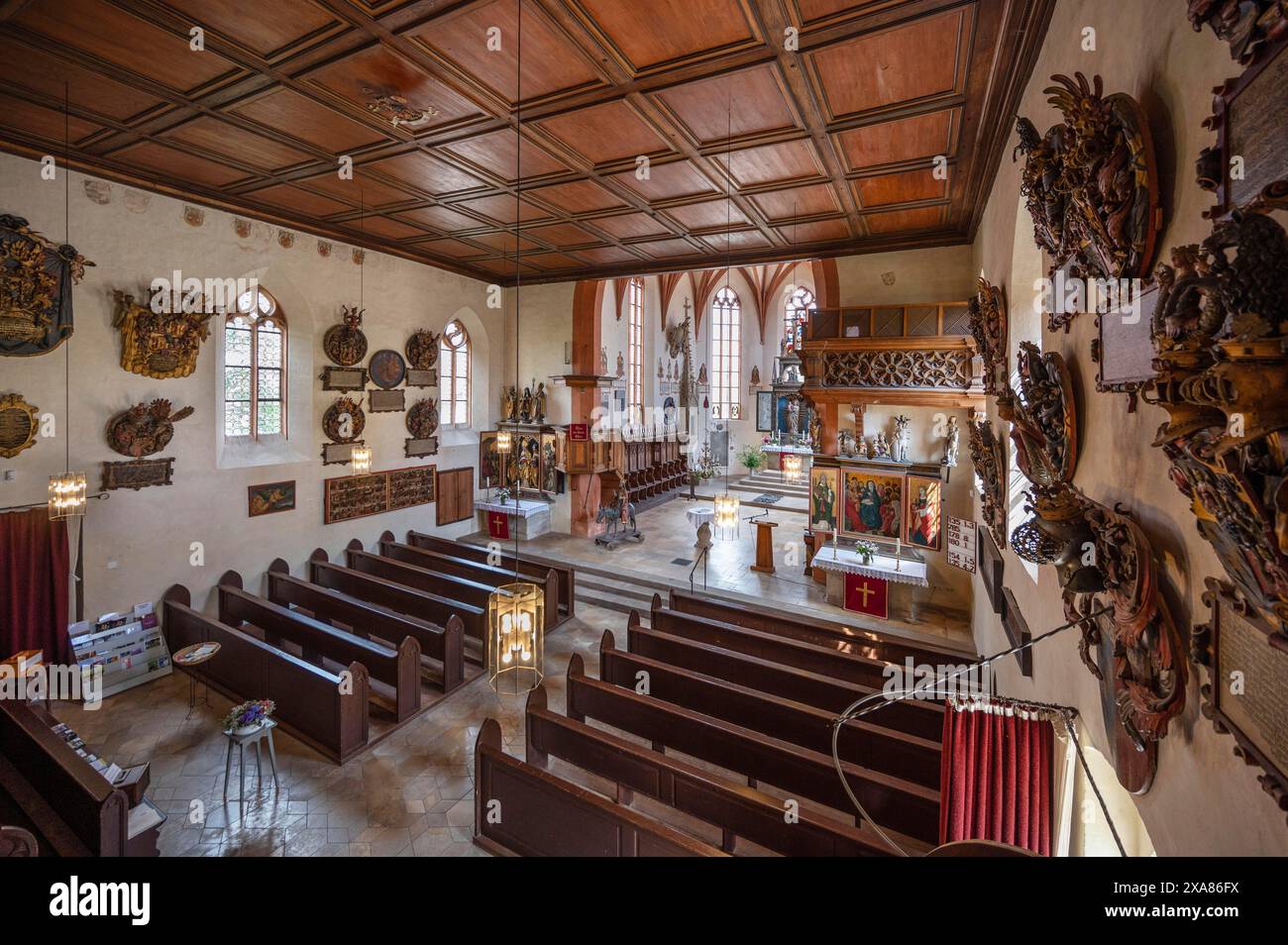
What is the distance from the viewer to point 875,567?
28.8 ft

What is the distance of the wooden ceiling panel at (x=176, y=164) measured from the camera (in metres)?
6.55

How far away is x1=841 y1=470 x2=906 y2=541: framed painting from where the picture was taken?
9006 mm

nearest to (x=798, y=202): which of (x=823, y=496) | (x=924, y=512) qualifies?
(x=823, y=496)

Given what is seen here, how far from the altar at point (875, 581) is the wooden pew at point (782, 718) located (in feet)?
13.0

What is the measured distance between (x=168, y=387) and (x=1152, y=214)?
10288 millimetres

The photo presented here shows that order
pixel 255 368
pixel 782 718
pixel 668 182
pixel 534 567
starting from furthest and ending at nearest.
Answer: pixel 534 567, pixel 255 368, pixel 668 182, pixel 782 718

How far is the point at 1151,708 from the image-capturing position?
1.87 m

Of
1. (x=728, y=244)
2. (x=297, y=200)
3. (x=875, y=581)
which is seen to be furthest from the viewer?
(x=728, y=244)

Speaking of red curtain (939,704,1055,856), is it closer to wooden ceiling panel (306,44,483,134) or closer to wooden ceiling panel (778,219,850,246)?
wooden ceiling panel (306,44,483,134)

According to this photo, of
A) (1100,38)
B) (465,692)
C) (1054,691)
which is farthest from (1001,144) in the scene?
(465,692)

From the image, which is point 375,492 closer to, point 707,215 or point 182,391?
point 182,391

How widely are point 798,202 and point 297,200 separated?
Result: 7158mm

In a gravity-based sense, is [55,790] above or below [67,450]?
below

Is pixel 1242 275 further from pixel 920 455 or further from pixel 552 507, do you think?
pixel 552 507
